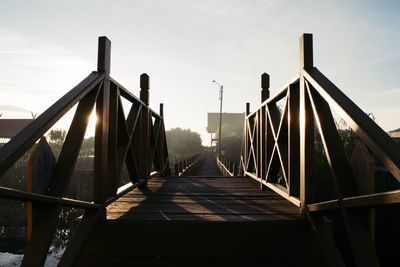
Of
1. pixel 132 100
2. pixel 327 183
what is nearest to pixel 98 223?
pixel 132 100

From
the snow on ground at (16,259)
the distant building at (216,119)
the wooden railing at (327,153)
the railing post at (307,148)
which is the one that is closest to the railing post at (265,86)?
the wooden railing at (327,153)

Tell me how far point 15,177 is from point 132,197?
19.8m

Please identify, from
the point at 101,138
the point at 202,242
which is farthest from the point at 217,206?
the point at 101,138

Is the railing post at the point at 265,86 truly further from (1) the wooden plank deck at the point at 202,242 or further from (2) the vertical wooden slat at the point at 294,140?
(1) the wooden plank deck at the point at 202,242

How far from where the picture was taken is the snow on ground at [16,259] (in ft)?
42.4

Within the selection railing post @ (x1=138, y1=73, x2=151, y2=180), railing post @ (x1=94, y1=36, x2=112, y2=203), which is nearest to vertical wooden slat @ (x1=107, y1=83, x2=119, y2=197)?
railing post @ (x1=94, y1=36, x2=112, y2=203)

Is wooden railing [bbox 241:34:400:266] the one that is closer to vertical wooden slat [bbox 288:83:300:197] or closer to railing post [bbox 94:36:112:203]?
vertical wooden slat [bbox 288:83:300:197]

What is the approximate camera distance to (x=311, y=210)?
288 centimetres

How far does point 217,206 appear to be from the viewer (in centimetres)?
389

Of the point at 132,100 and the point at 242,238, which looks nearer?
the point at 242,238

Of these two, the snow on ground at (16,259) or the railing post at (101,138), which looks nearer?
the railing post at (101,138)

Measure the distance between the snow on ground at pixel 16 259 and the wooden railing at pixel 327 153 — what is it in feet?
34.7

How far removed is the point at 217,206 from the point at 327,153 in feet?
5.45

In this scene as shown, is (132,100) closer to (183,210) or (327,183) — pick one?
(183,210)
